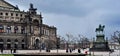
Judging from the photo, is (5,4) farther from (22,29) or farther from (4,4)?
(22,29)

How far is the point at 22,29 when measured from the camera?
155 meters

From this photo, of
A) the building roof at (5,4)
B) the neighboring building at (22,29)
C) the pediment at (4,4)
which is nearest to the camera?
the neighboring building at (22,29)

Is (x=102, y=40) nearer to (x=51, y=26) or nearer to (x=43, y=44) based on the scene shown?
(x=43, y=44)

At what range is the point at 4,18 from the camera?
6043 inches

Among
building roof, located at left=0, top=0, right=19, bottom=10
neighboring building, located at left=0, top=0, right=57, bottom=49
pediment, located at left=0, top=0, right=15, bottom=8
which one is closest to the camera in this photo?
neighboring building, located at left=0, top=0, right=57, bottom=49

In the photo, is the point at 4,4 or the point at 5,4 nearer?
the point at 4,4

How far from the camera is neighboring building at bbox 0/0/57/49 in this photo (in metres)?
148

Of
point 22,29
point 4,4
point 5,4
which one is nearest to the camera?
point 22,29

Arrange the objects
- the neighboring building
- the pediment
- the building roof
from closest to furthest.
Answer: the neighboring building, the building roof, the pediment

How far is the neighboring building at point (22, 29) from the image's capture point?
14788 cm

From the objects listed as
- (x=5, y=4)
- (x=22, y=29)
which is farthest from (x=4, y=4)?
(x=22, y=29)

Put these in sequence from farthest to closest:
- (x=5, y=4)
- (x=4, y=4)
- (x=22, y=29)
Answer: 1. (x=5, y=4)
2. (x=4, y=4)
3. (x=22, y=29)

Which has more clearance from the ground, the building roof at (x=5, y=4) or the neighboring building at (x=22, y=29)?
the building roof at (x=5, y=4)

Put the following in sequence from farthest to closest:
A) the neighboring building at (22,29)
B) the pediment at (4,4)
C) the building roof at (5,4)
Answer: the pediment at (4,4) → the building roof at (5,4) → the neighboring building at (22,29)
